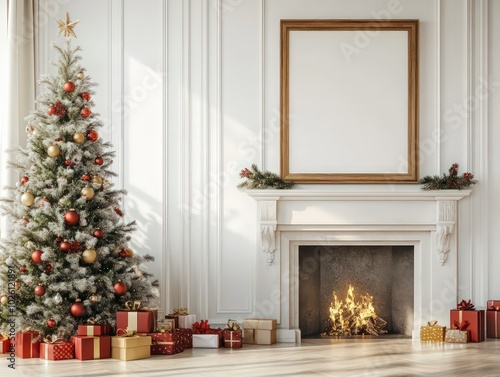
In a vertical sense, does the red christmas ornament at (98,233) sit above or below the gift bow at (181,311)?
above

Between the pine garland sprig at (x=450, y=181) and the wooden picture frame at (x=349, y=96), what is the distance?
0.68 ft

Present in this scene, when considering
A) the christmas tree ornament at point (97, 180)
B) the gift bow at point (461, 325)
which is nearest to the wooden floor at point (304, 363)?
the gift bow at point (461, 325)

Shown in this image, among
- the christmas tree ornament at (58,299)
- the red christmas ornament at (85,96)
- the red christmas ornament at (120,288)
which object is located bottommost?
the christmas tree ornament at (58,299)

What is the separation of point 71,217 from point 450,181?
3.32 metres

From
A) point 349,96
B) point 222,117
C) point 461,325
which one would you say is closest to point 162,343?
point 222,117

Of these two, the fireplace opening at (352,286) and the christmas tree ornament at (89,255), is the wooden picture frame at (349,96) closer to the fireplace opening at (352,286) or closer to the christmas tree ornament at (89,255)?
the fireplace opening at (352,286)

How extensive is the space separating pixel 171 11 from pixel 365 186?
238 cm

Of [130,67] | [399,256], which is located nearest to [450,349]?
[399,256]

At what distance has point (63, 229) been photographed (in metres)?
6.14

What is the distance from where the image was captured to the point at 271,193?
23.5 feet

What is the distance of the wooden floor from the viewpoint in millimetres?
5320

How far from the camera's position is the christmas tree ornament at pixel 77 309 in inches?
238

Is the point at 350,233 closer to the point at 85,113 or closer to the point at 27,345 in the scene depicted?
the point at 85,113

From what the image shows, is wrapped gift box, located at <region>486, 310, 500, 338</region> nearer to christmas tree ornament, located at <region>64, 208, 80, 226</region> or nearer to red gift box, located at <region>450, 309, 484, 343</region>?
red gift box, located at <region>450, 309, 484, 343</region>
